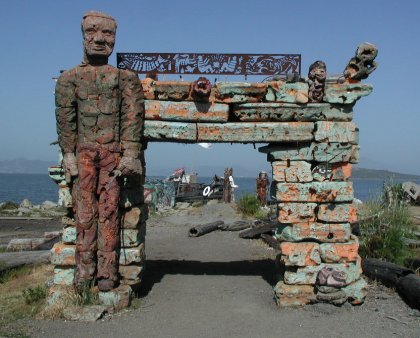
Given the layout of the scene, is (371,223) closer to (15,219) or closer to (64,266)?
(64,266)

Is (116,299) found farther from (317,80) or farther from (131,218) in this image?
(317,80)

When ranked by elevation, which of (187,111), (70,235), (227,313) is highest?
(187,111)

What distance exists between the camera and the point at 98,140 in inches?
283

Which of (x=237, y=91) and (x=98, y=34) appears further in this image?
(x=237, y=91)

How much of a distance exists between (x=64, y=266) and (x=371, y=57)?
Result: 18.5ft

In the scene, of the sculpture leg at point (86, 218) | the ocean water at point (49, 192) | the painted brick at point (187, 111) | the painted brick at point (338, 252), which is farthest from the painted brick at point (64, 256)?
the ocean water at point (49, 192)

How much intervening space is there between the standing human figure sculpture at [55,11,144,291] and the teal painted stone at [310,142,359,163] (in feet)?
8.89

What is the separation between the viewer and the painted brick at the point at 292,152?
7.57 m

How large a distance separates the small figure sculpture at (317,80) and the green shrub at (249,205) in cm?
1022

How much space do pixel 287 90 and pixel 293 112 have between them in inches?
13.8

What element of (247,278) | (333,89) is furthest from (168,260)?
(333,89)

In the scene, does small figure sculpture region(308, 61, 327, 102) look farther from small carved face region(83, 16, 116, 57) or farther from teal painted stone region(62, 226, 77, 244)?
teal painted stone region(62, 226, 77, 244)

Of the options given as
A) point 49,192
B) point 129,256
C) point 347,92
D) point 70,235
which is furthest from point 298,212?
point 49,192

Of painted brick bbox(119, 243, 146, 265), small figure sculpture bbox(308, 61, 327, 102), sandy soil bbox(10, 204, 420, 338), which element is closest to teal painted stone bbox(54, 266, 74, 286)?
painted brick bbox(119, 243, 146, 265)
